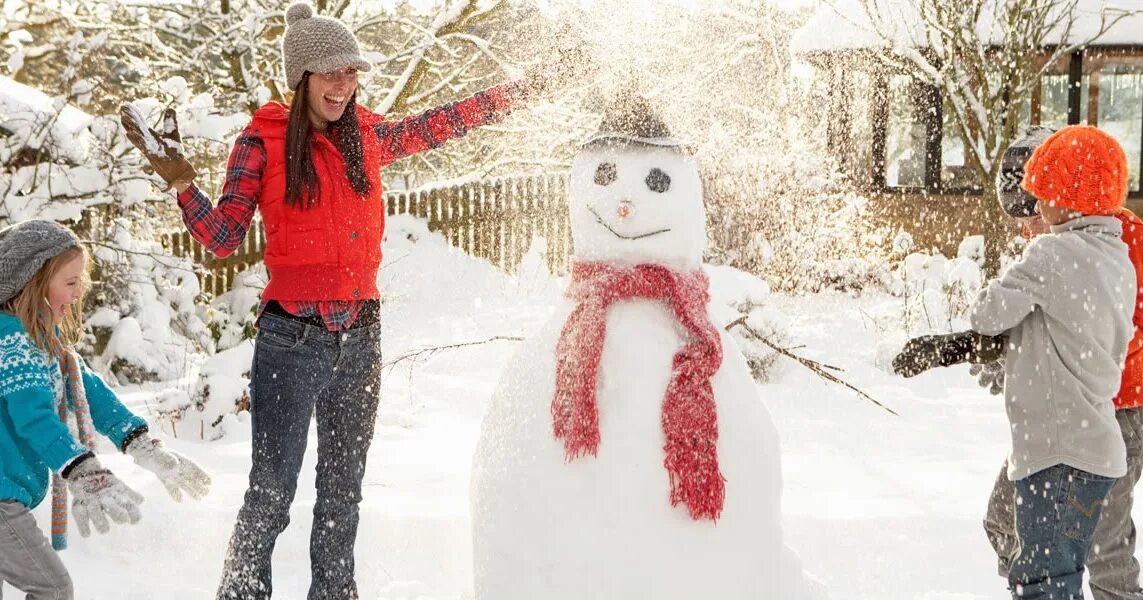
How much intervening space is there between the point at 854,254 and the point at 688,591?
961 centimetres

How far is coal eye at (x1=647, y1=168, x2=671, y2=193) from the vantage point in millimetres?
2576

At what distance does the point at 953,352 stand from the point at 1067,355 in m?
0.32

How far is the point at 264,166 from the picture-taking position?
292cm

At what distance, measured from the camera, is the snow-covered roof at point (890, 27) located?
1339 cm

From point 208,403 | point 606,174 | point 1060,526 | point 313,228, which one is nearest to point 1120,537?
point 1060,526

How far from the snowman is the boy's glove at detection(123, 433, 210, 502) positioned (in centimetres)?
75

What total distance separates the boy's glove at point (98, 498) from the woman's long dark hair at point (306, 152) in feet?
2.86

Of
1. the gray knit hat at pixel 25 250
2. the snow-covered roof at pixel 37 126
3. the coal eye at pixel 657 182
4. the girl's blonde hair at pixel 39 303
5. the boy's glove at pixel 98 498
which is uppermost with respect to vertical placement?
the snow-covered roof at pixel 37 126

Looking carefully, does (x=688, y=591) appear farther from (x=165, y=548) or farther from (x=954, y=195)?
(x=954, y=195)

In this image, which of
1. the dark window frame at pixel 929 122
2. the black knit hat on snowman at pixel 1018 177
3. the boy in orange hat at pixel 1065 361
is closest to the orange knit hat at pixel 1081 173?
the boy in orange hat at pixel 1065 361

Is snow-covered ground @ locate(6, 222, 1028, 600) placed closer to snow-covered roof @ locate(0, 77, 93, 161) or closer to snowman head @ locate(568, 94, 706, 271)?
snowman head @ locate(568, 94, 706, 271)

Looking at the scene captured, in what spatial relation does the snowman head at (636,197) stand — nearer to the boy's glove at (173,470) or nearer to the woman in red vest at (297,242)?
the woman in red vest at (297,242)

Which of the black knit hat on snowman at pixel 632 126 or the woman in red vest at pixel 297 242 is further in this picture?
the woman in red vest at pixel 297 242

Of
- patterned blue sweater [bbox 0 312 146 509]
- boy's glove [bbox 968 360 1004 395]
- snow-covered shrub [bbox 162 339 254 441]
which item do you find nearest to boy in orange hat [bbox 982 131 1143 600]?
boy's glove [bbox 968 360 1004 395]
